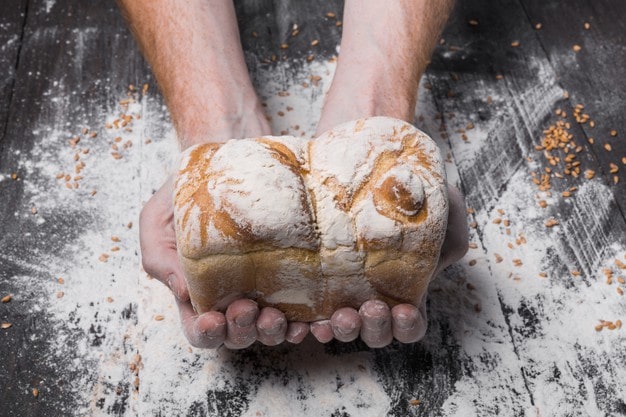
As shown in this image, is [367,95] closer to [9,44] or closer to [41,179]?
[41,179]

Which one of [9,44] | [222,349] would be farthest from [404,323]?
[9,44]

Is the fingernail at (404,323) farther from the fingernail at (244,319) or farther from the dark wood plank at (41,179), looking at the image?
the dark wood plank at (41,179)

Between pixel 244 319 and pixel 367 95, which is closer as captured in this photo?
pixel 244 319

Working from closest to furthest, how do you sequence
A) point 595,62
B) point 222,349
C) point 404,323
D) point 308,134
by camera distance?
point 404,323
point 222,349
point 308,134
point 595,62

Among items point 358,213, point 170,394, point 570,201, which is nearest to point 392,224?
point 358,213

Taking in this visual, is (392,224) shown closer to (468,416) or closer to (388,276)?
(388,276)

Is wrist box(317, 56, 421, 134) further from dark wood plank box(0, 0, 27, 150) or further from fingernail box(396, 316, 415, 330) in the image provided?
dark wood plank box(0, 0, 27, 150)
